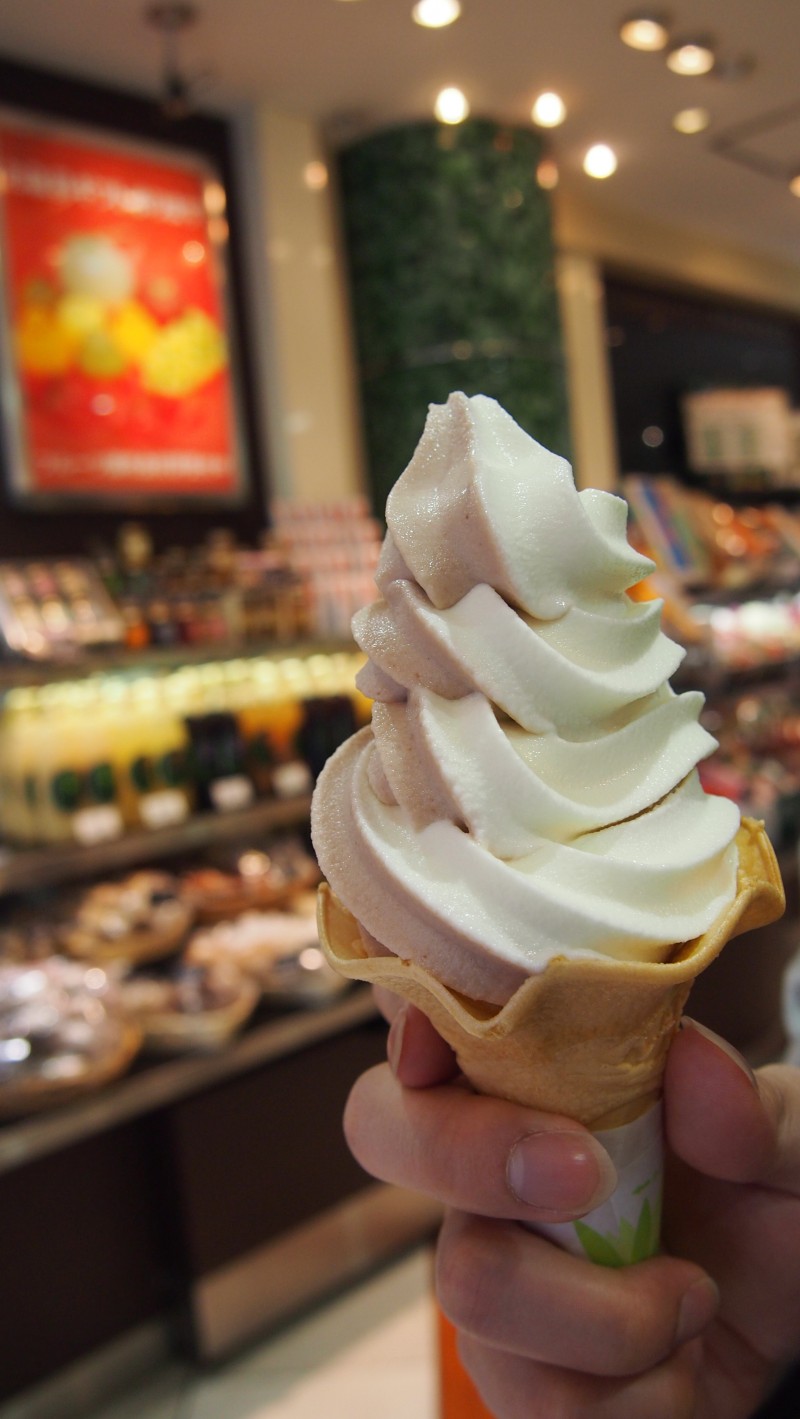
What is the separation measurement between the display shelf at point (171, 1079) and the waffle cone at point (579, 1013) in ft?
6.45

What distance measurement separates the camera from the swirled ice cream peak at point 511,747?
93 cm

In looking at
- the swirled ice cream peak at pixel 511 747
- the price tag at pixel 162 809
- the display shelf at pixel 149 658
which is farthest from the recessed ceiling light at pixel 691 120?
the swirled ice cream peak at pixel 511 747

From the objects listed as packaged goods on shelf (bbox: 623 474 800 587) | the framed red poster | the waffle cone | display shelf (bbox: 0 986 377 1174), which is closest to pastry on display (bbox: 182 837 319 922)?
display shelf (bbox: 0 986 377 1174)

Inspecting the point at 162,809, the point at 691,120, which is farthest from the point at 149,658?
the point at 691,120

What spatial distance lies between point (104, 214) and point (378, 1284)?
12.1ft

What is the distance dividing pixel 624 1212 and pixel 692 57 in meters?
4.64

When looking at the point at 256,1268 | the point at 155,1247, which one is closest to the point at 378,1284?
the point at 256,1268

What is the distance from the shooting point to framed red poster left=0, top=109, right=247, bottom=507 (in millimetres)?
3703

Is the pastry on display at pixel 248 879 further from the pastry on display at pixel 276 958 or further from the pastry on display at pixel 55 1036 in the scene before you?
the pastry on display at pixel 55 1036

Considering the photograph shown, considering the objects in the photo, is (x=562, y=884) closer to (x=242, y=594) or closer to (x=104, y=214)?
(x=242, y=594)

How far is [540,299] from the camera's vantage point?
16.4 feet

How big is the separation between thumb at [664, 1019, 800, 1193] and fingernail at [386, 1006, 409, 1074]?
10.2 inches

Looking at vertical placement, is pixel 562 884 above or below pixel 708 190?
below

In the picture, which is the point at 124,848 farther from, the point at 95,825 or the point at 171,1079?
the point at 171,1079
